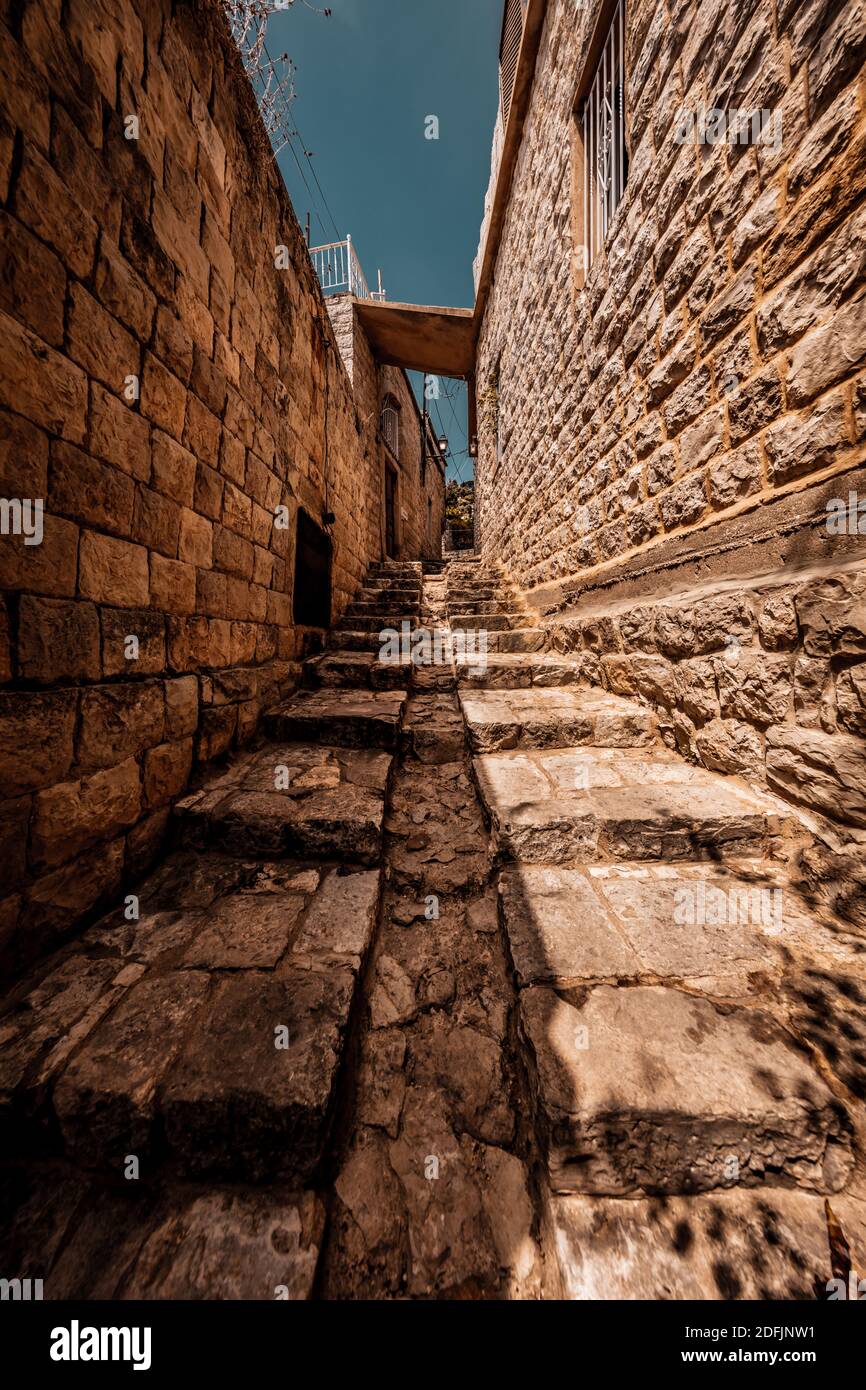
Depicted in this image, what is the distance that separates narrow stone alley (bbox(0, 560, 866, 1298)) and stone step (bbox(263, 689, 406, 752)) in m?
0.86

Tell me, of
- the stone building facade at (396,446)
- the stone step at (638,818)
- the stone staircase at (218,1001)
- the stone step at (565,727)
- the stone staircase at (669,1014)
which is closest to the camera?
the stone staircase at (669,1014)

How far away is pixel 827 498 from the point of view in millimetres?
1648

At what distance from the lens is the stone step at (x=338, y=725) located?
2967 millimetres

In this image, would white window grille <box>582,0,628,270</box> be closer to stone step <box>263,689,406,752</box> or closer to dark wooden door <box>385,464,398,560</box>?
stone step <box>263,689,406,752</box>

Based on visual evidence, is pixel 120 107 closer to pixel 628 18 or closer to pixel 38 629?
pixel 38 629

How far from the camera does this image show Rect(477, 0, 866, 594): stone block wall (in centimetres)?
158

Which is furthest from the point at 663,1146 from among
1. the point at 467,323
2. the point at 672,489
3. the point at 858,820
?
the point at 467,323

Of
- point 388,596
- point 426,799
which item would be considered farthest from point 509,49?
point 426,799

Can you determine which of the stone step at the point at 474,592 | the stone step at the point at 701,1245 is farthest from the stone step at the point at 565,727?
the stone step at the point at 474,592

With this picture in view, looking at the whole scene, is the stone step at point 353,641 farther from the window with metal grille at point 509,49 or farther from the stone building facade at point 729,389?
the window with metal grille at point 509,49

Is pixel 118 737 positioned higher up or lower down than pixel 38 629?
lower down

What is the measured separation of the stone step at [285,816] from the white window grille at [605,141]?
4326 mm

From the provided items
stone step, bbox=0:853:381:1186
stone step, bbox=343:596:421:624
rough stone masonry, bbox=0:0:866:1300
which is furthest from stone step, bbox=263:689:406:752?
stone step, bbox=343:596:421:624

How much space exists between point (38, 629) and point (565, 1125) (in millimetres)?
2062
